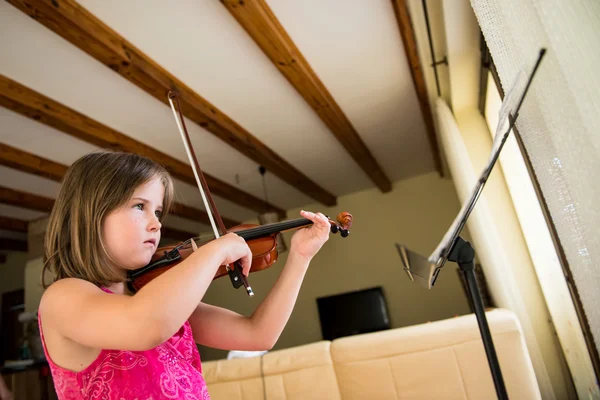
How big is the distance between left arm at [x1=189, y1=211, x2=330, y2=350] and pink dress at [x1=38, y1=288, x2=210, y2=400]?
0.55 feet

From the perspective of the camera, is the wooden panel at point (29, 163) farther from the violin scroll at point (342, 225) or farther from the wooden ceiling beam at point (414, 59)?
the violin scroll at point (342, 225)

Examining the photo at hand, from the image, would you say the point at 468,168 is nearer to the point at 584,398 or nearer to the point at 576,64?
the point at 584,398

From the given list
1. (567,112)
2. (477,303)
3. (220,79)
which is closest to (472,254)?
(477,303)

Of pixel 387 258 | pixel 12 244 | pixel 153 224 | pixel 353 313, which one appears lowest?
pixel 353 313

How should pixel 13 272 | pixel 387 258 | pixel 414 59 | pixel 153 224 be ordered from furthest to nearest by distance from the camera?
pixel 387 258
pixel 13 272
pixel 414 59
pixel 153 224

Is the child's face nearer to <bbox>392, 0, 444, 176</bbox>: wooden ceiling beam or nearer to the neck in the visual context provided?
the neck

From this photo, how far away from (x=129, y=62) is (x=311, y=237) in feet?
6.57

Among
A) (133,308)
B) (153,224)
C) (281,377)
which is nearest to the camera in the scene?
(133,308)

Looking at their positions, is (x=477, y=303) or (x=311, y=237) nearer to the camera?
(x=477, y=303)

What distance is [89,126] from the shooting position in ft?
9.98

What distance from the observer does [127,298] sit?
0.60 metres

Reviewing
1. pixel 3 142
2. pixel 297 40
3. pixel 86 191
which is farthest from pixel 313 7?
pixel 3 142

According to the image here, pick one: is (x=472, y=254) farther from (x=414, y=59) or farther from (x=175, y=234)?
(x=175, y=234)

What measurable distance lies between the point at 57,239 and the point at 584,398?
2.66m
